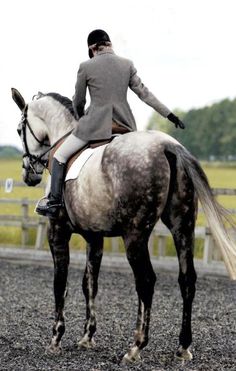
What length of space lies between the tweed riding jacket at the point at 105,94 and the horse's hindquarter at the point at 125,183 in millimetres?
283

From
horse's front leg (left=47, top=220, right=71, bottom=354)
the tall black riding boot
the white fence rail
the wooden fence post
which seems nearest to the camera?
the tall black riding boot

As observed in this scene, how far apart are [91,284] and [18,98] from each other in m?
1.86

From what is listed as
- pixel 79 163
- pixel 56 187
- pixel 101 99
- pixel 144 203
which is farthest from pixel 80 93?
pixel 144 203

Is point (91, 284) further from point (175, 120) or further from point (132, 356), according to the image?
point (175, 120)

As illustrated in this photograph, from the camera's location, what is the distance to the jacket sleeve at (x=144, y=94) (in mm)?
6152

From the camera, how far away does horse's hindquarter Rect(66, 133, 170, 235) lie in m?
5.54

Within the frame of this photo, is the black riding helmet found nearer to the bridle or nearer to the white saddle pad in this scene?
the white saddle pad

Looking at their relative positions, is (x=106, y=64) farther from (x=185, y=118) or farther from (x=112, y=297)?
(x=185, y=118)

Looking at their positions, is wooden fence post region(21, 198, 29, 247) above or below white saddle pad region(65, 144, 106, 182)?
below

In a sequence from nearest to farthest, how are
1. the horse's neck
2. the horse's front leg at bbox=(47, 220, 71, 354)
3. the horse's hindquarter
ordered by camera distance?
the horse's hindquarter
the horse's front leg at bbox=(47, 220, 71, 354)
the horse's neck

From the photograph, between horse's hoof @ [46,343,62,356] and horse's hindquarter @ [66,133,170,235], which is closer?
horse's hindquarter @ [66,133,170,235]

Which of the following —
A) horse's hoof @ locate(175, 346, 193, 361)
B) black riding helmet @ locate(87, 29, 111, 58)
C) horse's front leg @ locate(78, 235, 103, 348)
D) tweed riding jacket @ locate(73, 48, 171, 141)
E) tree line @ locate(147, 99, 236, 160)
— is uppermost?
tree line @ locate(147, 99, 236, 160)

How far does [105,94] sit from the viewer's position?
6.10 m

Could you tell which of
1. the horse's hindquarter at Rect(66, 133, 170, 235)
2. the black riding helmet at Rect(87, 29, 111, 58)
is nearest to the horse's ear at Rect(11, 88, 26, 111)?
the black riding helmet at Rect(87, 29, 111, 58)
